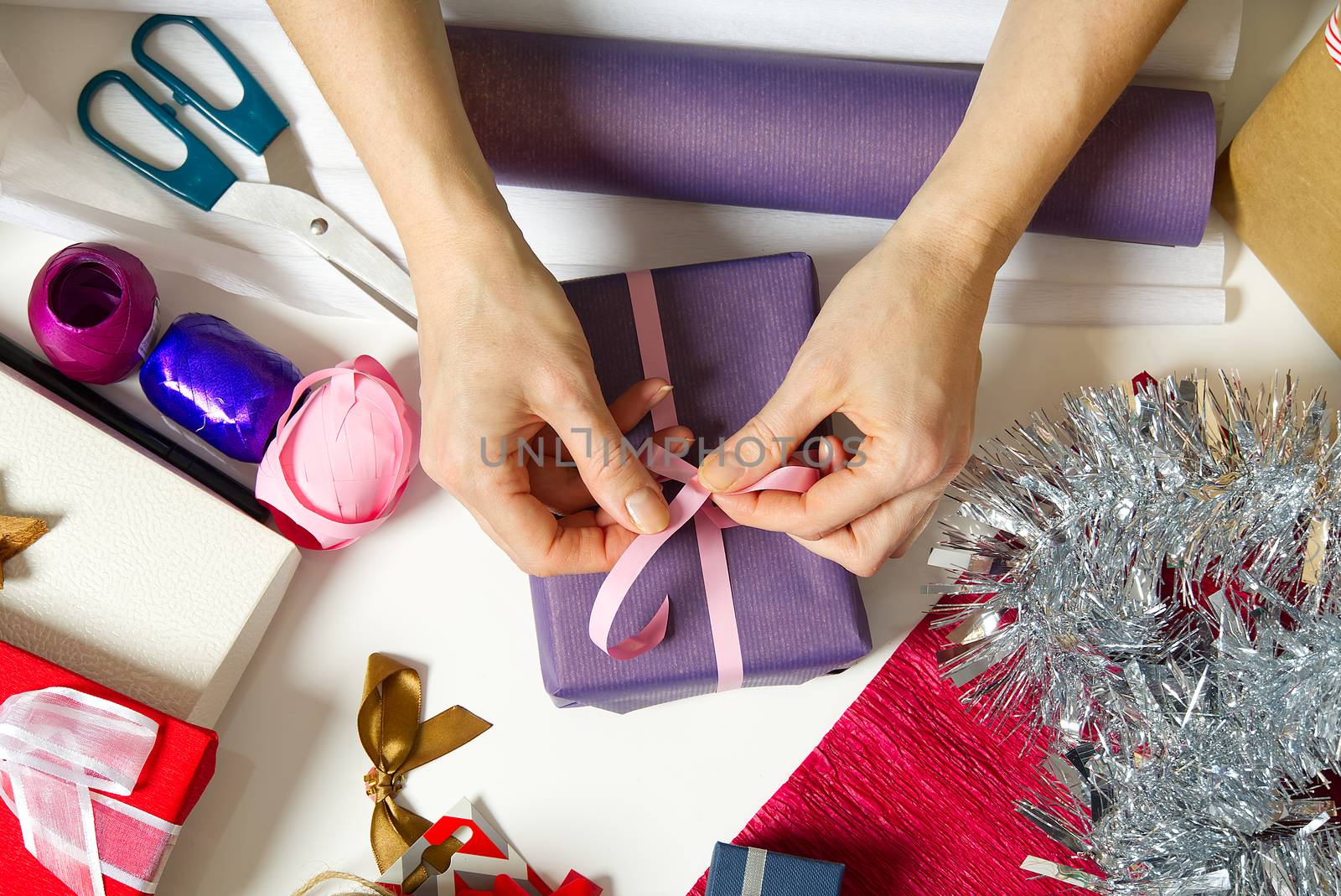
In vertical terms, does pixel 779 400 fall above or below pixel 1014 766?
above

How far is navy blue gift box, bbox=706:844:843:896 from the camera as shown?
65cm

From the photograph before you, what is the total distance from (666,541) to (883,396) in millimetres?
186

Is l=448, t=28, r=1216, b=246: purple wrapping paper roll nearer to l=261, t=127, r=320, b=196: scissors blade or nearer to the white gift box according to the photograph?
l=261, t=127, r=320, b=196: scissors blade

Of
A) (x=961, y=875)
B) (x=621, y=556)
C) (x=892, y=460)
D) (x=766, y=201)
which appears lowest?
(x=961, y=875)

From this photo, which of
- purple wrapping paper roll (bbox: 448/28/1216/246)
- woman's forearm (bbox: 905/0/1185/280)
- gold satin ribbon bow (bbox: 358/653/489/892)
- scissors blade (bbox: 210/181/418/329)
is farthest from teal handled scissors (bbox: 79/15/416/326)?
woman's forearm (bbox: 905/0/1185/280)

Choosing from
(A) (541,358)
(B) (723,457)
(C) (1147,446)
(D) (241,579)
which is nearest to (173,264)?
(D) (241,579)

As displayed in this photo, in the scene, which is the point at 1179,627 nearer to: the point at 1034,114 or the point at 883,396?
the point at 883,396

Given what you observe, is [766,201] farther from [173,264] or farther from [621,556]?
[173,264]

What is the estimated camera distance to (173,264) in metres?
0.78

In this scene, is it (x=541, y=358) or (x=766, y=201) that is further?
(x=766, y=201)

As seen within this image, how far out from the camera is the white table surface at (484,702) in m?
0.72

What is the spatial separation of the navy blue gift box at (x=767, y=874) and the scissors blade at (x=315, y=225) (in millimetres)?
490

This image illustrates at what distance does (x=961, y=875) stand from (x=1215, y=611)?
0.92ft

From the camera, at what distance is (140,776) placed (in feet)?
2.13
